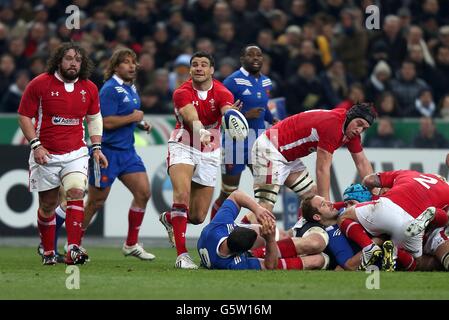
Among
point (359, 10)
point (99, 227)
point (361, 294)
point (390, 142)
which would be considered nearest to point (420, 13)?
point (359, 10)

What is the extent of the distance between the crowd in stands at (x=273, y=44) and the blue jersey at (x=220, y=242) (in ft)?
28.6

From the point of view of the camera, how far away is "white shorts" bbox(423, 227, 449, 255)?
1310 cm

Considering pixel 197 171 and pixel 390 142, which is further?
pixel 390 142

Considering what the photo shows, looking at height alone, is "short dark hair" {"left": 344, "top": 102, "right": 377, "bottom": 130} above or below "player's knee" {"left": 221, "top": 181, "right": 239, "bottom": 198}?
above

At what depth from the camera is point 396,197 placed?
1281 centimetres

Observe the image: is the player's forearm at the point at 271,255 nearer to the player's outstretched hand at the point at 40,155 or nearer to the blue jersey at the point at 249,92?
the player's outstretched hand at the point at 40,155

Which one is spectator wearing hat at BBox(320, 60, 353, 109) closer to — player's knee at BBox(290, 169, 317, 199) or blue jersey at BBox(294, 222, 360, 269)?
player's knee at BBox(290, 169, 317, 199)

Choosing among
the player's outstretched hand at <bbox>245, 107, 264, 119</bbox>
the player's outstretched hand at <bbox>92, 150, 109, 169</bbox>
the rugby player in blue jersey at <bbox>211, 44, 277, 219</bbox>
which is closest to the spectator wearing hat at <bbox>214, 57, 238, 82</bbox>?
the rugby player in blue jersey at <bbox>211, 44, 277, 219</bbox>

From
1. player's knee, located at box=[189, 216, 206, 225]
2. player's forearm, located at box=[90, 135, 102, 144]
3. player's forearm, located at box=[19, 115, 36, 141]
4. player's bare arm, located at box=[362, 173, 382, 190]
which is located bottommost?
player's knee, located at box=[189, 216, 206, 225]

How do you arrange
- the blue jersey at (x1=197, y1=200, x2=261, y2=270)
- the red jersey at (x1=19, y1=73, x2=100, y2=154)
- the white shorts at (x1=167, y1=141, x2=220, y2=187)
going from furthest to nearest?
the white shorts at (x1=167, y1=141, x2=220, y2=187)
the red jersey at (x1=19, y1=73, x2=100, y2=154)
the blue jersey at (x1=197, y1=200, x2=261, y2=270)

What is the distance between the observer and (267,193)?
1431cm

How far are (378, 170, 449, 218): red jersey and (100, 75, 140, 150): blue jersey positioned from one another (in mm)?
3975
